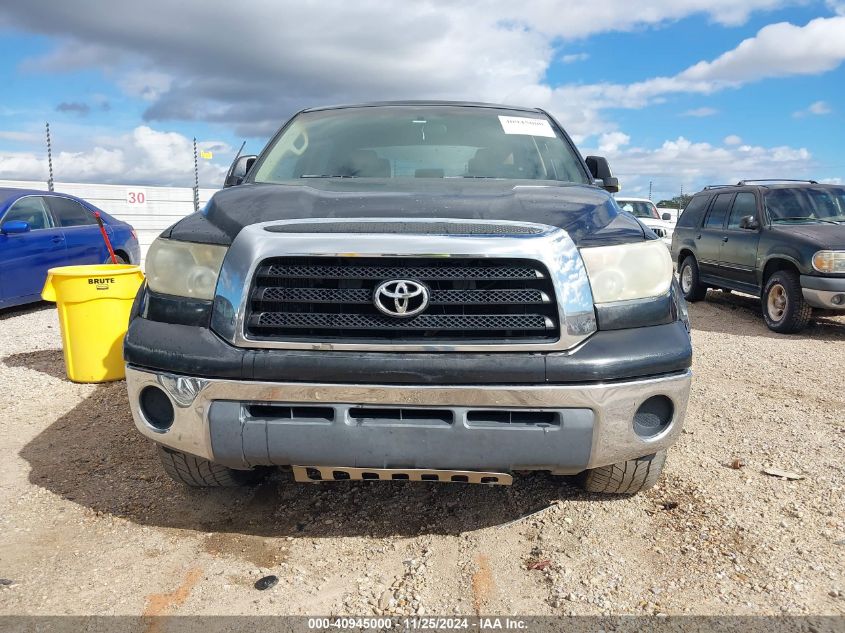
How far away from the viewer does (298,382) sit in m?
2.26

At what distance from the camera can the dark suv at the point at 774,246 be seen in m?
7.00

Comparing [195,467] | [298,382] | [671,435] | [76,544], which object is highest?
[298,382]

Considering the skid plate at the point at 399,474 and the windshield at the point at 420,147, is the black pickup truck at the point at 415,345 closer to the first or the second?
the skid plate at the point at 399,474

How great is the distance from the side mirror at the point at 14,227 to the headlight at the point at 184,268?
19.6 ft

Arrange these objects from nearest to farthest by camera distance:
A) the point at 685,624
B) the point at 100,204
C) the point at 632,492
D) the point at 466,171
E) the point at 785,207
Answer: the point at 685,624
the point at 632,492
the point at 466,171
the point at 785,207
the point at 100,204

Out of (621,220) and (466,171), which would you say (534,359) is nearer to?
(621,220)

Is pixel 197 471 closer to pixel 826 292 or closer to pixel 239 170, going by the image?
pixel 239 170

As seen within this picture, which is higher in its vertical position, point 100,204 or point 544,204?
point 544,204

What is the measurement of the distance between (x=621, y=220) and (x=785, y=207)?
662 cm

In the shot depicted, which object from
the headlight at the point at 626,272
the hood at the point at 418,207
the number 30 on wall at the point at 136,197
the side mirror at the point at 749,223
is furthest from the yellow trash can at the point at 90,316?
the number 30 on wall at the point at 136,197

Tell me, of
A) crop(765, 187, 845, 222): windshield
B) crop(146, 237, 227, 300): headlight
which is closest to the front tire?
crop(146, 237, 227, 300): headlight

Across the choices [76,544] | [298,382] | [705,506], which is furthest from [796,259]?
[76,544]

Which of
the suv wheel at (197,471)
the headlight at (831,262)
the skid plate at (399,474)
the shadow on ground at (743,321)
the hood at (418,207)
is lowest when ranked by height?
the shadow on ground at (743,321)

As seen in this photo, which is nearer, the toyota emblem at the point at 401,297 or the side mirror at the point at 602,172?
the toyota emblem at the point at 401,297
